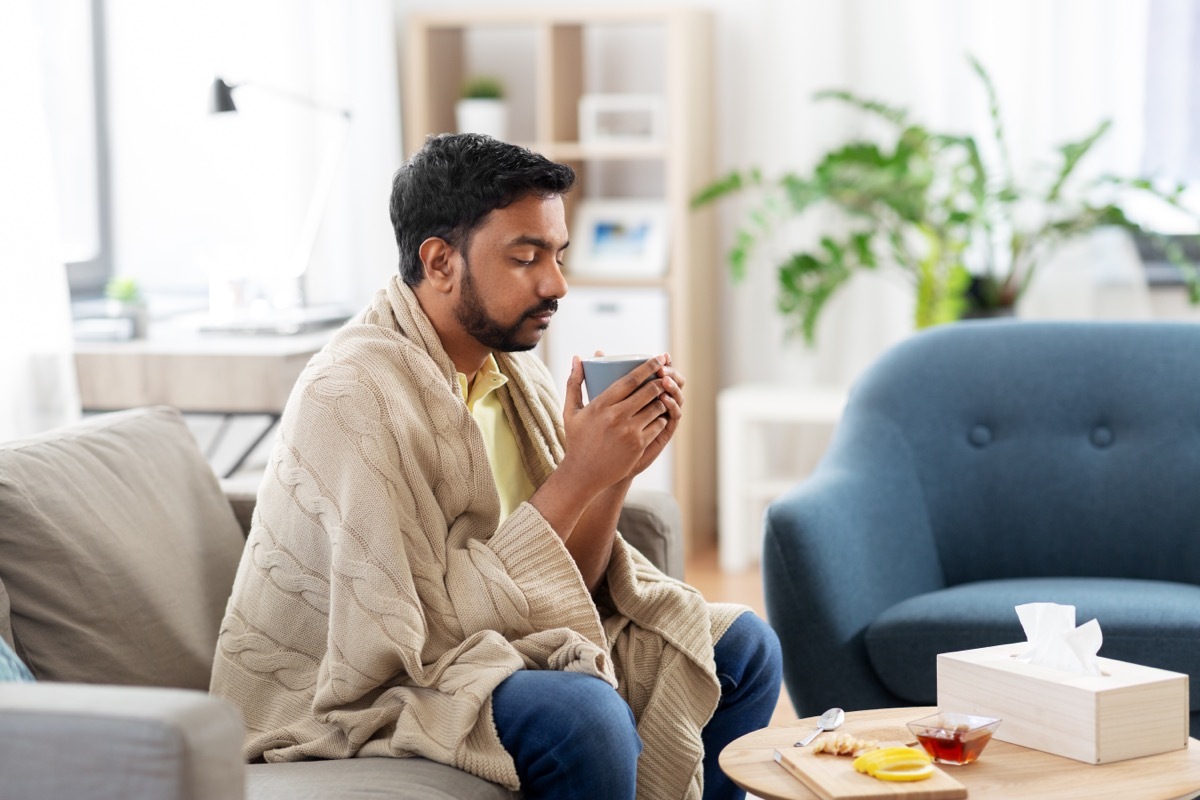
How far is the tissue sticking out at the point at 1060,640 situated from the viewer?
170 cm

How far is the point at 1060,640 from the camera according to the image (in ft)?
5.63

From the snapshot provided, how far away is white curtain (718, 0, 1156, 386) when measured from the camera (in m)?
4.31

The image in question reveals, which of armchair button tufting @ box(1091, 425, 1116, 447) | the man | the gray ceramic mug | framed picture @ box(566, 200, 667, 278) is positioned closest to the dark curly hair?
the man

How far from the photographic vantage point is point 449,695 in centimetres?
167

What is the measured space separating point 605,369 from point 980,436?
1.16 metres

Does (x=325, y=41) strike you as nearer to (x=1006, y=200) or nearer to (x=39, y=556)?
(x=1006, y=200)

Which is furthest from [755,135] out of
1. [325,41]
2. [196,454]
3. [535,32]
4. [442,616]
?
[442,616]

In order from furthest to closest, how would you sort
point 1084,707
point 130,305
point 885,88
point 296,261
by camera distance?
1. point 885,88
2. point 296,261
3. point 130,305
4. point 1084,707

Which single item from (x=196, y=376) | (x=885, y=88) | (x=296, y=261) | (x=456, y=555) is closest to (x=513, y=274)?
(x=456, y=555)

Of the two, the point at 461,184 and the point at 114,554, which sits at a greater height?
the point at 461,184

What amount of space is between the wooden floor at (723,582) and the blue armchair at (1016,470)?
1.20 m

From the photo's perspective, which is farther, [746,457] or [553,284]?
[746,457]

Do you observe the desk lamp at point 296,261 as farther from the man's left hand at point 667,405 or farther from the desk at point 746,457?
the man's left hand at point 667,405

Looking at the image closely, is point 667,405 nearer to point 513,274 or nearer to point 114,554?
point 513,274
